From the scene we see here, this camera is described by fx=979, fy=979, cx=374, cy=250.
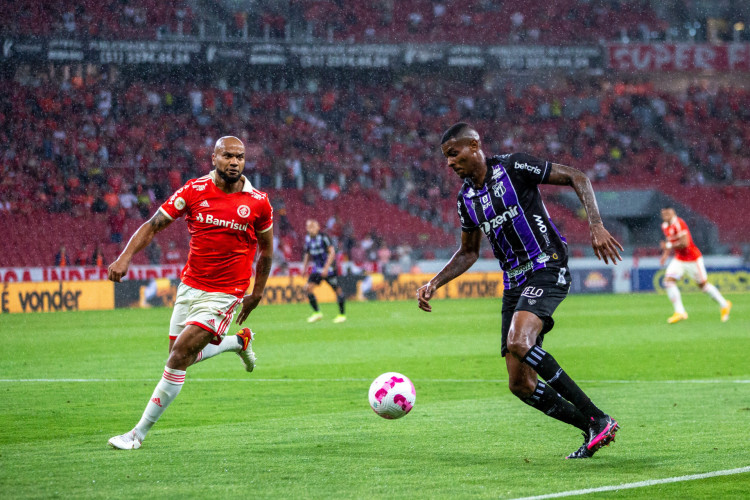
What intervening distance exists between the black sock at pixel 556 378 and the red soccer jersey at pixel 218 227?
239cm

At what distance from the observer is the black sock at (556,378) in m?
6.40

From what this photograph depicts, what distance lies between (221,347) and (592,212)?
345 centimetres

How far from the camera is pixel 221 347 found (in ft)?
27.0

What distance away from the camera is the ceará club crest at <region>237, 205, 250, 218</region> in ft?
24.2

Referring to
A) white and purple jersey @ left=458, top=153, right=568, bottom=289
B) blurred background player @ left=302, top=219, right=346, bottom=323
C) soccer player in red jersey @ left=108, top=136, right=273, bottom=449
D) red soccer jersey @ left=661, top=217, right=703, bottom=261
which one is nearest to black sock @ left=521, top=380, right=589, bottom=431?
white and purple jersey @ left=458, top=153, right=568, bottom=289

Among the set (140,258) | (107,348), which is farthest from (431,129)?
(107,348)

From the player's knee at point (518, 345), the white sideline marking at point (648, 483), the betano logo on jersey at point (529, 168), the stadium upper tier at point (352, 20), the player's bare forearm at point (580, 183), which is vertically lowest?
the white sideline marking at point (648, 483)

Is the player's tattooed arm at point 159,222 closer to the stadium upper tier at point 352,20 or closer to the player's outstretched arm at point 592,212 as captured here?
the player's outstretched arm at point 592,212

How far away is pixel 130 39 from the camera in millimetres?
35719

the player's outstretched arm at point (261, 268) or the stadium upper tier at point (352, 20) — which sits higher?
the stadium upper tier at point (352, 20)

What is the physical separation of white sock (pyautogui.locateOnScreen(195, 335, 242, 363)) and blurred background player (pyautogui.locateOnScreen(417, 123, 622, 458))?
244 cm

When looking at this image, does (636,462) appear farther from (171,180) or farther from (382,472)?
(171,180)

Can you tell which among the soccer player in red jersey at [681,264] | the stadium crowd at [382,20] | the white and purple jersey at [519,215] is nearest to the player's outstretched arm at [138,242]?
the white and purple jersey at [519,215]

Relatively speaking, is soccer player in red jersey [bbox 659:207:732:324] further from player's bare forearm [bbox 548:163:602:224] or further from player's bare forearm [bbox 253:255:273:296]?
player's bare forearm [bbox 548:163:602:224]
